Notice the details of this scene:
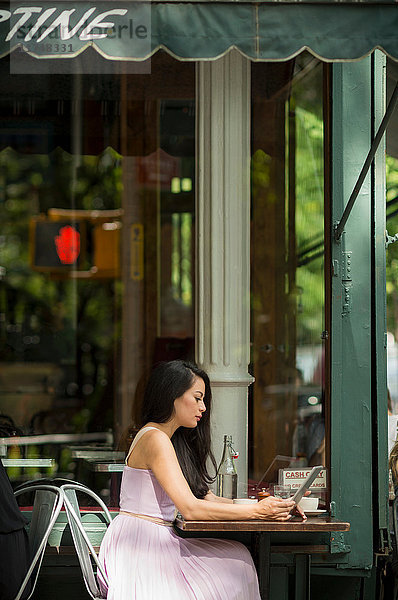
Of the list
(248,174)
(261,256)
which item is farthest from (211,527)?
(261,256)

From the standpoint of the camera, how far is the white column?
5.28 m

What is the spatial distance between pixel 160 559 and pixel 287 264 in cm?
442

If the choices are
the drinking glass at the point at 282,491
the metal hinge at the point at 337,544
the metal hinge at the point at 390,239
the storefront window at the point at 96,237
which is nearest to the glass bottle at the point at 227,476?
the drinking glass at the point at 282,491

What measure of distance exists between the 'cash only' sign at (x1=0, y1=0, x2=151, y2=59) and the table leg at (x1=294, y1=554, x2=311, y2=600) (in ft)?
9.10

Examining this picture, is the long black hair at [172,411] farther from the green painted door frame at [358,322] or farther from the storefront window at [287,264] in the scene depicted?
the storefront window at [287,264]

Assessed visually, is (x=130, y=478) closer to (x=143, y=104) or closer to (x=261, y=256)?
(x=261, y=256)

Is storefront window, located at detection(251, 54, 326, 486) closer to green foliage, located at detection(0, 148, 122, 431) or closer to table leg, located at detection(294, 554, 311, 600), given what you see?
table leg, located at detection(294, 554, 311, 600)

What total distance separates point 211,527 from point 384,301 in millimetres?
1691

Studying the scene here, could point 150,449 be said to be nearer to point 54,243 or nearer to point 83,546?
point 83,546

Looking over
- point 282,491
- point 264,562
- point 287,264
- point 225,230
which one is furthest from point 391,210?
point 287,264

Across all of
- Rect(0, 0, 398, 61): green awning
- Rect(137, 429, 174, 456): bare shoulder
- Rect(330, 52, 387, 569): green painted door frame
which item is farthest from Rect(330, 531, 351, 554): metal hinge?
Rect(0, 0, 398, 61): green awning

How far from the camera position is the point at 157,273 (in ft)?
37.9

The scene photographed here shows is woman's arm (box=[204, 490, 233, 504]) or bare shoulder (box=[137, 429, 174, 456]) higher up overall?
bare shoulder (box=[137, 429, 174, 456])

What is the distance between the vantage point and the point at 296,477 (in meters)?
5.02
